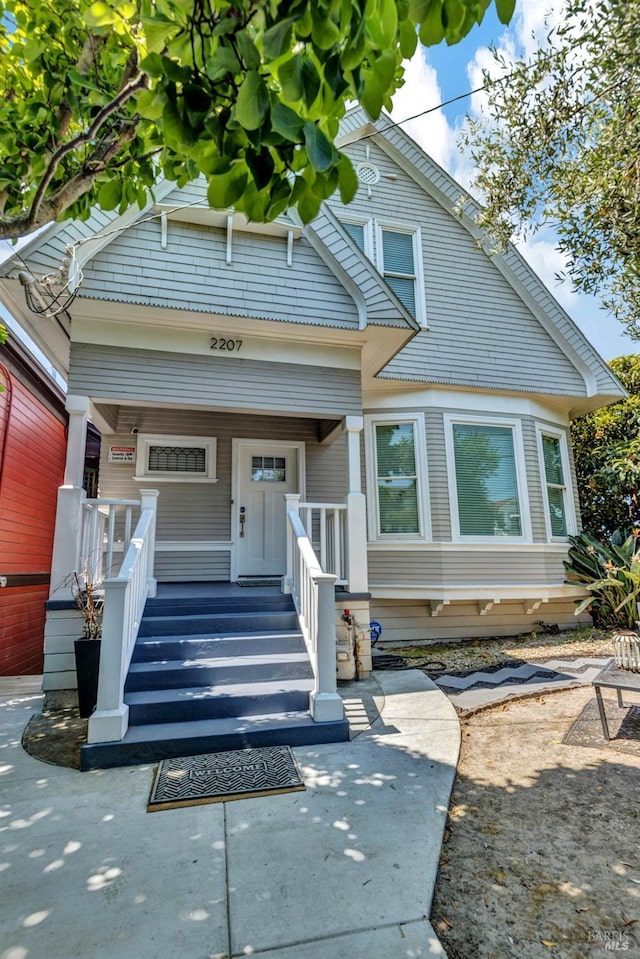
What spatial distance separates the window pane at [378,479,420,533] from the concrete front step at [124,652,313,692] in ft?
11.7

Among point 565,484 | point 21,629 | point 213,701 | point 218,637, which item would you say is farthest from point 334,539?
point 565,484

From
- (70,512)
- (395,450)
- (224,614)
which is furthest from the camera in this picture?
(395,450)

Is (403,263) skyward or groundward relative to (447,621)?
skyward

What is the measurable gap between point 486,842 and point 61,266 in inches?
221

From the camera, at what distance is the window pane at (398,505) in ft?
25.1

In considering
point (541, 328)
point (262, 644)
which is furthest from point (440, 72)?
point (262, 644)

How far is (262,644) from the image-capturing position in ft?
15.1

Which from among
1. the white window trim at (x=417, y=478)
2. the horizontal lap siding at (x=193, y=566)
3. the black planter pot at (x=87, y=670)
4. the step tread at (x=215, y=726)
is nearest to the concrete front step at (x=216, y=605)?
the black planter pot at (x=87, y=670)

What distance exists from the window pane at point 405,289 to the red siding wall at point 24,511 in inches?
236

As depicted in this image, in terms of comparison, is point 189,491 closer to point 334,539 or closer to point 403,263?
point 334,539

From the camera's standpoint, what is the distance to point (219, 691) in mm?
3998

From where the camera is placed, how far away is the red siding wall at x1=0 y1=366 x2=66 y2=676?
657 centimetres

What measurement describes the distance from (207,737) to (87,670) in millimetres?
1388

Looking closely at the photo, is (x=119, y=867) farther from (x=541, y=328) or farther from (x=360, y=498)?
(x=541, y=328)
